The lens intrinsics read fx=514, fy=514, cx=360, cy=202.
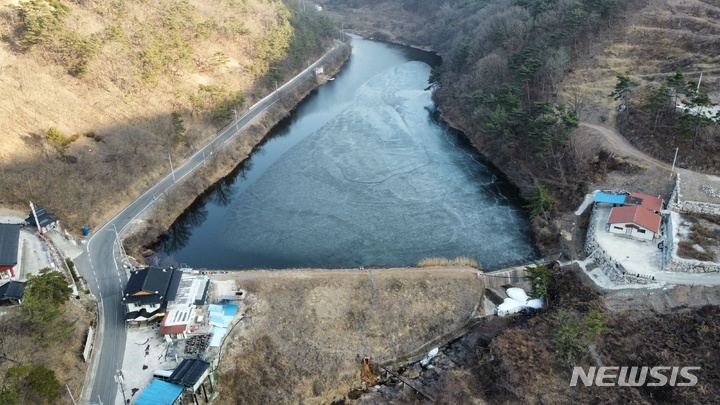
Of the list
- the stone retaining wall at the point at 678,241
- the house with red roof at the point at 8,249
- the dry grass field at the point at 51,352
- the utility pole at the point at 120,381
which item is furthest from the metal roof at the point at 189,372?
the stone retaining wall at the point at 678,241

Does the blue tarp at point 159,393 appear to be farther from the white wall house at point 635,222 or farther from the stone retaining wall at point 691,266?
the white wall house at point 635,222

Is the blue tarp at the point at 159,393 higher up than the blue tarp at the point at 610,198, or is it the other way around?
the blue tarp at the point at 610,198

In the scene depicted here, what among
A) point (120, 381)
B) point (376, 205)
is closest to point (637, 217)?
point (376, 205)

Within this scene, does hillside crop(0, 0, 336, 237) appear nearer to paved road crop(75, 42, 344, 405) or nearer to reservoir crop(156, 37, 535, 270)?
paved road crop(75, 42, 344, 405)

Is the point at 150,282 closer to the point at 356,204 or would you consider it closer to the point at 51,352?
the point at 51,352

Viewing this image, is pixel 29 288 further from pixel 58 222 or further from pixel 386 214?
pixel 386 214

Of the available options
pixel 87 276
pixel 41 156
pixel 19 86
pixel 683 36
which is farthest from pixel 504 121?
Result: pixel 19 86
